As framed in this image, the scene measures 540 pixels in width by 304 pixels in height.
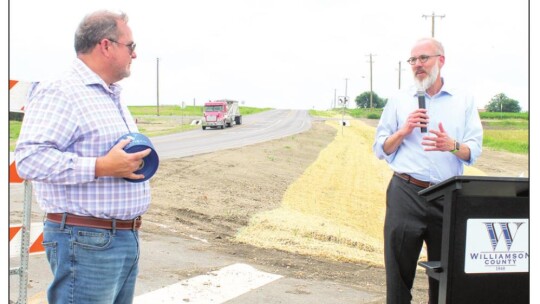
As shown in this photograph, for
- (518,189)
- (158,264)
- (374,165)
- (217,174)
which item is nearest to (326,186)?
(217,174)

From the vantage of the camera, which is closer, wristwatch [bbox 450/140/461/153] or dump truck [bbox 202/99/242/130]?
wristwatch [bbox 450/140/461/153]

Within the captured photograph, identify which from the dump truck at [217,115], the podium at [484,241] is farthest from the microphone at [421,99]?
the dump truck at [217,115]

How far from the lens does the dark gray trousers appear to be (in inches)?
161

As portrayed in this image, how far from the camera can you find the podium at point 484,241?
335 cm

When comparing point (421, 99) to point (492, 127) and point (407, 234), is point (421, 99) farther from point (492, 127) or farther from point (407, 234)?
point (492, 127)

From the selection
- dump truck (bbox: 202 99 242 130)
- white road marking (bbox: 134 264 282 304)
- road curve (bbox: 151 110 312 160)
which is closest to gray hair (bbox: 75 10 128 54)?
white road marking (bbox: 134 264 282 304)

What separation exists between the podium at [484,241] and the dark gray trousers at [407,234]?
1.91 feet

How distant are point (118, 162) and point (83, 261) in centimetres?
52

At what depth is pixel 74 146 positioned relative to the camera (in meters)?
2.92

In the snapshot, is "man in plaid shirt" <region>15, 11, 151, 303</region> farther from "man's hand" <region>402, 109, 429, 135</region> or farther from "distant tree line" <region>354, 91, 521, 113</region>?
"distant tree line" <region>354, 91, 521, 113</region>

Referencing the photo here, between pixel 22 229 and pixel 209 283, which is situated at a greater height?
pixel 22 229

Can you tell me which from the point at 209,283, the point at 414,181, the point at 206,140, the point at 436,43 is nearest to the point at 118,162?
the point at 414,181

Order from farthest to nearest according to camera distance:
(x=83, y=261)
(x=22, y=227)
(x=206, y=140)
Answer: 1. (x=206, y=140)
2. (x=22, y=227)
3. (x=83, y=261)

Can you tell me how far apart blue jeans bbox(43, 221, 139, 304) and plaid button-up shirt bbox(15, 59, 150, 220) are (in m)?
→ 0.10
